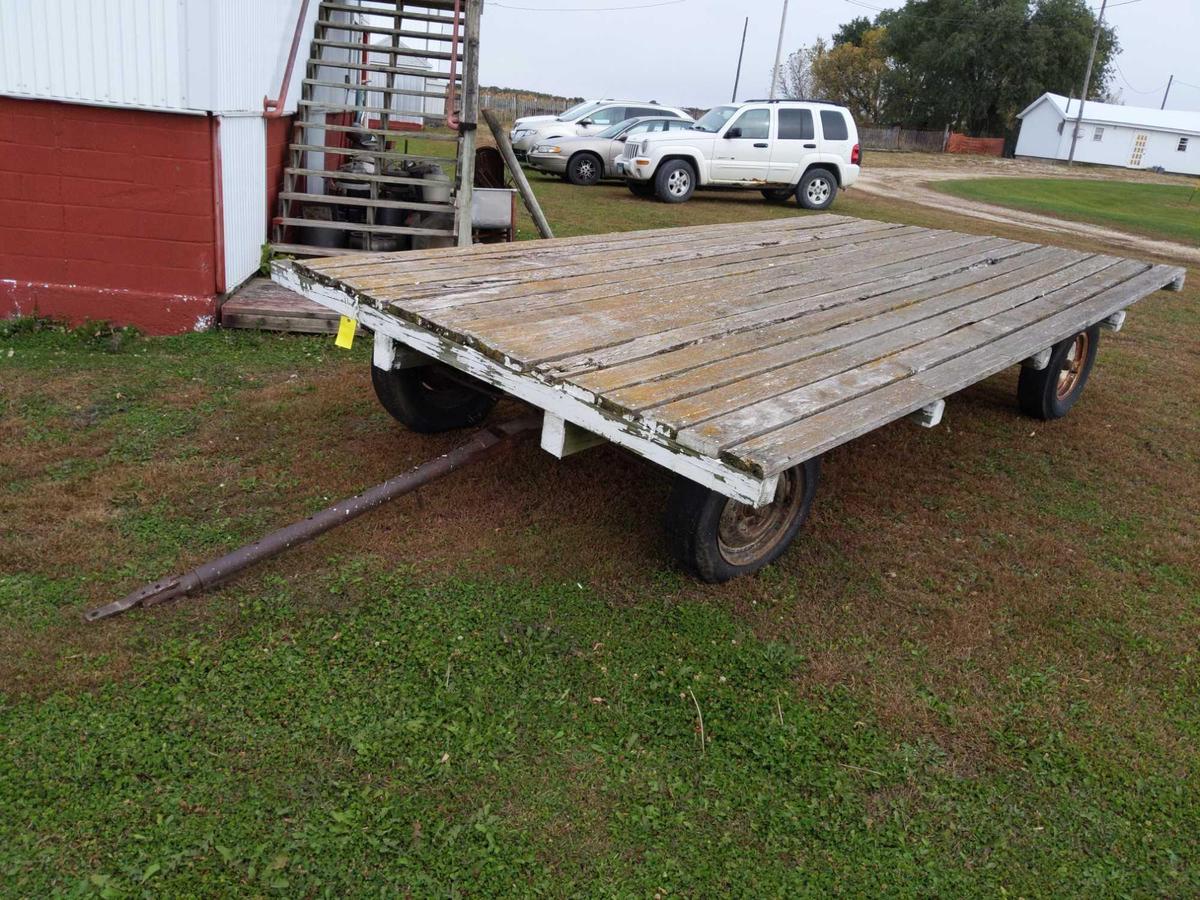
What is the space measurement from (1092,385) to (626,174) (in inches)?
423

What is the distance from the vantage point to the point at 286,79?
7.66 m

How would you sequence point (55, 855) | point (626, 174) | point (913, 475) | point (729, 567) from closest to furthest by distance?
1. point (55, 855)
2. point (729, 567)
3. point (913, 475)
4. point (626, 174)

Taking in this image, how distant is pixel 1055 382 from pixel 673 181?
1117 cm

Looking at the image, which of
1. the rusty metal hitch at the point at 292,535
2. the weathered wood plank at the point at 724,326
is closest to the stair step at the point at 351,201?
the weathered wood plank at the point at 724,326

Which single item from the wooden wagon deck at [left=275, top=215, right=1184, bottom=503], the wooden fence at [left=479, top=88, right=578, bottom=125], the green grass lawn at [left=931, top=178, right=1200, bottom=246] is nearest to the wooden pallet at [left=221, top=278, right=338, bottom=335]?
the wooden wagon deck at [left=275, top=215, right=1184, bottom=503]

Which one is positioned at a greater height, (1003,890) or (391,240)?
(391,240)

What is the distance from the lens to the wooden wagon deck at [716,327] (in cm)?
271

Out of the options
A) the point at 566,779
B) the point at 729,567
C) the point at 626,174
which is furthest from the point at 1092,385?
the point at 626,174

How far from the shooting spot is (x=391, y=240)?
827 centimetres

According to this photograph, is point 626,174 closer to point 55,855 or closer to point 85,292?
point 85,292

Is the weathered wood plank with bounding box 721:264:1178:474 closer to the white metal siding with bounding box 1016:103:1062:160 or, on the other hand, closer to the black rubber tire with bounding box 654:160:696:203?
the black rubber tire with bounding box 654:160:696:203

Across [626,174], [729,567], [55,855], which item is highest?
[626,174]

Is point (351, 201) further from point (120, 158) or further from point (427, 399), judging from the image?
point (427, 399)

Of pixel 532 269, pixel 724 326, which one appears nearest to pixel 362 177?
pixel 532 269
